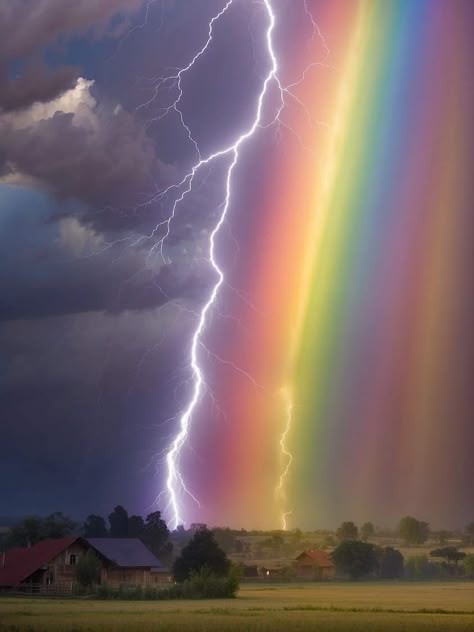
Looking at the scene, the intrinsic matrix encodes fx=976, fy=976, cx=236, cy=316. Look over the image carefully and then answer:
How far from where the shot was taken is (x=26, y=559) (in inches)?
2621

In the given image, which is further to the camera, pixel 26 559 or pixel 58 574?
pixel 26 559

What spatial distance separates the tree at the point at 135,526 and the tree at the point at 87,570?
43.9 meters

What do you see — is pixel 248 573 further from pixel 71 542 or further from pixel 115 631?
pixel 115 631

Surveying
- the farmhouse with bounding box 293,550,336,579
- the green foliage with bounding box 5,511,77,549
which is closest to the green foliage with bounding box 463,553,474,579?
the farmhouse with bounding box 293,550,336,579

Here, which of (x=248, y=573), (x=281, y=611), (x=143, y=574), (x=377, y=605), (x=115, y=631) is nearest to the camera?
(x=115, y=631)

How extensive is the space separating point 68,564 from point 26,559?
2.89m

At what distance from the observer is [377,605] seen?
151 feet

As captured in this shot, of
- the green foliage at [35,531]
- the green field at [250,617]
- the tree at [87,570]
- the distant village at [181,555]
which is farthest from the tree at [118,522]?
the green field at [250,617]

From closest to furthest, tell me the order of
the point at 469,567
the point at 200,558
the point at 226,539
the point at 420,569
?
the point at 200,558, the point at 469,567, the point at 420,569, the point at 226,539

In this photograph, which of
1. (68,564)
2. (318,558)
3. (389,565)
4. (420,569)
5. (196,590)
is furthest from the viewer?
(420,569)

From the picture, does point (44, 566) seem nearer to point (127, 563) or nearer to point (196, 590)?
point (127, 563)

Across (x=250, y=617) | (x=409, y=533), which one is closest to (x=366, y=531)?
(x=409, y=533)

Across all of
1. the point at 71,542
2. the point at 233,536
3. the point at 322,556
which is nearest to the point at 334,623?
the point at 71,542

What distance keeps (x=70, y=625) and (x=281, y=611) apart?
12809mm
